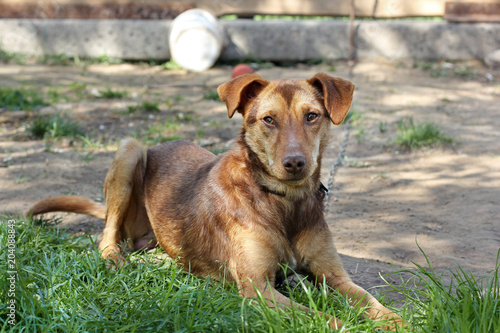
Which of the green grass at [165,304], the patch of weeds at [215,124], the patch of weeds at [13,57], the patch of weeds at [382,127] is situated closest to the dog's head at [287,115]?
the green grass at [165,304]

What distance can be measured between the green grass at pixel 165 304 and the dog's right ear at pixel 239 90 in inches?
43.5

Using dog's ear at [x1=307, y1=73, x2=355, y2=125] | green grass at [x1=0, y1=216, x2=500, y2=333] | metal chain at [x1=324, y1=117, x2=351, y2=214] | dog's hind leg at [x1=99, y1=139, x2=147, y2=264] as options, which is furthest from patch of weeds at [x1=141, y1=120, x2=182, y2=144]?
dog's ear at [x1=307, y1=73, x2=355, y2=125]

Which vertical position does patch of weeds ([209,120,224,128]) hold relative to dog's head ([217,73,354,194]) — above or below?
below

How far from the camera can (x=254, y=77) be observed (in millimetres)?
3418

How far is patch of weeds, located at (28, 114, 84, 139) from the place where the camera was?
638cm

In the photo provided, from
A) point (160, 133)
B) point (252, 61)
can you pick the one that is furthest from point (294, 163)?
point (252, 61)

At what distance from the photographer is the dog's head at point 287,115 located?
3.22m

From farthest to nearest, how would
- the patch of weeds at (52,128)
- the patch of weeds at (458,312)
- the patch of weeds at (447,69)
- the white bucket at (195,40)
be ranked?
the patch of weeds at (447,69), the white bucket at (195,40), the patch of weeds at (52,128), the patch of weeds at (458,312)

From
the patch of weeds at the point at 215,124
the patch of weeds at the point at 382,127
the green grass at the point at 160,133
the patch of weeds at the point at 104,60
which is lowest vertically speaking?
the green grass at the point at 160,133

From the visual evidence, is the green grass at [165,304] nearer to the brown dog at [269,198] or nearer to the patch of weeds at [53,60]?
the brown dog at [269,198]

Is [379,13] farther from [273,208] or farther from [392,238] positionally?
[273,208]

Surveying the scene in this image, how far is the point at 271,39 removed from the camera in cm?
966

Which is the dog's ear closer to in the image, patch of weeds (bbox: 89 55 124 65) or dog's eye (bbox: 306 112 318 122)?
dog's eye (bbox: 306 112 318 122)

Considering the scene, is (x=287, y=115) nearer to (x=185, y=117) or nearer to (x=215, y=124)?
(x=215, y=124)
